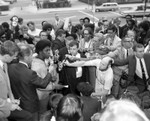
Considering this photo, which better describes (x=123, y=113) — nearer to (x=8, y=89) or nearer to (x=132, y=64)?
(x=8, y=89)

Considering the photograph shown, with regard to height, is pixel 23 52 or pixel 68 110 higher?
pixel 23 52

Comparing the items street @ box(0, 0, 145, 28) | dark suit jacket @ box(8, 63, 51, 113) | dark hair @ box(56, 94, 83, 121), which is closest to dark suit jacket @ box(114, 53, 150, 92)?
dark suit jacket @ box(8, 63, 51, 113)

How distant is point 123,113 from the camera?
1.46 meters

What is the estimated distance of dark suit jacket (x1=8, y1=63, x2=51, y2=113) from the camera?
3.77 metres

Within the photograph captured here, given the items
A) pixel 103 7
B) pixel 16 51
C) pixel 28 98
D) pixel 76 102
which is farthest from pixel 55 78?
pixel 103 7

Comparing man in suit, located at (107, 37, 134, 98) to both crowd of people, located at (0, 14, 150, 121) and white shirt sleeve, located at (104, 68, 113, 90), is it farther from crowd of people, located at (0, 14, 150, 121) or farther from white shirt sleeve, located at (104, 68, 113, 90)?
white shirt sleeve, located at (104, 68, 113, 90)

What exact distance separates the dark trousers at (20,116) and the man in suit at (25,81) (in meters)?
0.10

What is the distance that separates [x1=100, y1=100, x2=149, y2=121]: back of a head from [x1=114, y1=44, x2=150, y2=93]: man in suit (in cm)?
321

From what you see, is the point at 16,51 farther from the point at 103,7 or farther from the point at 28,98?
the point at 103,7

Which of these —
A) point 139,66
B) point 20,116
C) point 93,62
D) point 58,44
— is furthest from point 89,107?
point 58,44

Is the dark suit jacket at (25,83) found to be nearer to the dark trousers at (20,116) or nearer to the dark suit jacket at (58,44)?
the dark trousers at (20,116)

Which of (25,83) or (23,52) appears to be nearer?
(25,83)

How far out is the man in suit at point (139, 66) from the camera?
15.2 feet

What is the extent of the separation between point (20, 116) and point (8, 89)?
1.48 feet
